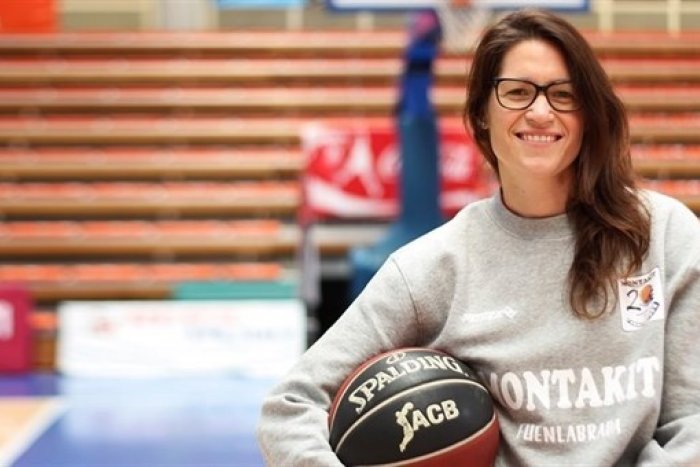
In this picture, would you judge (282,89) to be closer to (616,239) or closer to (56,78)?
(56,78)

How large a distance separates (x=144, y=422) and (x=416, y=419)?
3770 millimetres

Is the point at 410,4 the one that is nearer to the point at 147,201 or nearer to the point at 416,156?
the point at 416,156

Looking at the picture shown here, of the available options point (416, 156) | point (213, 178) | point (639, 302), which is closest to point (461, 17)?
point (416, 156)

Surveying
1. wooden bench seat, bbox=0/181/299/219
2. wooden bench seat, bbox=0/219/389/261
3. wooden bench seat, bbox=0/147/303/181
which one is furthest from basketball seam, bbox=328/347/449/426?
wooden bench seat, bbox=0/147/303/181

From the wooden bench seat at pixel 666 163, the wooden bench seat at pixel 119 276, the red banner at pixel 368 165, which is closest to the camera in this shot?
the red banner at pixel 368 165

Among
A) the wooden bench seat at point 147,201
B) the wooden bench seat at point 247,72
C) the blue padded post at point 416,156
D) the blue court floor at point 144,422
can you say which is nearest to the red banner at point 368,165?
the blue padded post at point 416,156

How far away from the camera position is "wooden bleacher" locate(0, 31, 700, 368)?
27.0 feet

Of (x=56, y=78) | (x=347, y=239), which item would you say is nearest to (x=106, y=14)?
(x=56, y=78)

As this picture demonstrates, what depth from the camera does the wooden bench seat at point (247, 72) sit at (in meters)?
9.46

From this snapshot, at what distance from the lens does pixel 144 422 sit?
508 centimetres

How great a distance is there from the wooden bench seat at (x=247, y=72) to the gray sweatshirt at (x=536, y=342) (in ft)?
25.8

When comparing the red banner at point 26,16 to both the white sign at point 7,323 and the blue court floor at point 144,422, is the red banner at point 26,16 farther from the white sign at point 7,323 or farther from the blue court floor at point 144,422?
the blue court floor at point 144,422

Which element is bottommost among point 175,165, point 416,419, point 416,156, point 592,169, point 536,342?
point 175,165

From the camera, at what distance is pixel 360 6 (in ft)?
18.8
